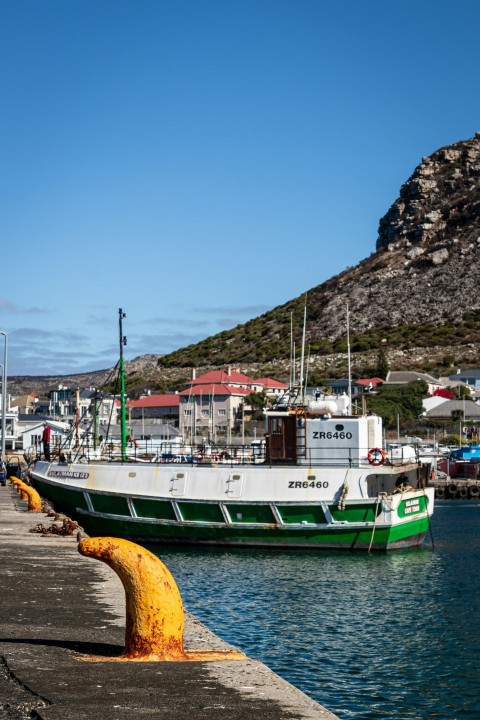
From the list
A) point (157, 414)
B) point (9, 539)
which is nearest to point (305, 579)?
point (9, 539)

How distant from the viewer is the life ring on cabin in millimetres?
34062

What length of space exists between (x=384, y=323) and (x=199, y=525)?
16662cm

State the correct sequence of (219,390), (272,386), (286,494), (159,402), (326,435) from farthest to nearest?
(272,386) < (159,402) < (219,390) < (326,435) < (286,494)

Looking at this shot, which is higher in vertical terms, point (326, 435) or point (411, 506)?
point (326, 435)

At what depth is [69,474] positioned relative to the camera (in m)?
37.1

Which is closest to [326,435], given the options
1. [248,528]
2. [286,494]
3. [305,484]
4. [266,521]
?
[305,484]

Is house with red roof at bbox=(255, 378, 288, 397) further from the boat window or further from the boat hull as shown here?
the boat hull

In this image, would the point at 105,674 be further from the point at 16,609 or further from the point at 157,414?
the point at 157,414

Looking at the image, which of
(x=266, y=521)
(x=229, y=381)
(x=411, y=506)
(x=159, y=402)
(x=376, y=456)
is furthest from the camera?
(x=229, y=381)

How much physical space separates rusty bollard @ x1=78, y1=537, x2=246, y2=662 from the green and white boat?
2261cm

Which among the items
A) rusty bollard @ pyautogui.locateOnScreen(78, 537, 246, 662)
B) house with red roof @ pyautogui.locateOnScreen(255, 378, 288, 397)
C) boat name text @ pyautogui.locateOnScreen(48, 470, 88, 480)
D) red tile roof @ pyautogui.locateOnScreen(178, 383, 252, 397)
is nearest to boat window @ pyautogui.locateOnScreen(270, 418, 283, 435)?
boat name text @ pyautogui.locateOnScreen(48, 470, 88, 480)

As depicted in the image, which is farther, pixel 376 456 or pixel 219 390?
pixel 219 390

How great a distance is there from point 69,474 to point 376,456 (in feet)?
36.6

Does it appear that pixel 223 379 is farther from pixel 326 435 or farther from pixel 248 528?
pixel 248 528
